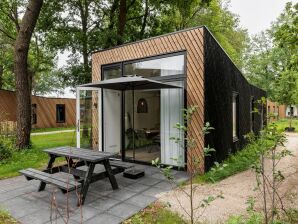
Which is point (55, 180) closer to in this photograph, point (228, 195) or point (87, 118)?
point (228, 195)

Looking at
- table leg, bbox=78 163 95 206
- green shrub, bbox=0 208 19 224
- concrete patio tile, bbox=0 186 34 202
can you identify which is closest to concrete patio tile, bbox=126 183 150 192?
table leg, bbox=78 163 95 206

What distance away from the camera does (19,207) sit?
12.0 feet

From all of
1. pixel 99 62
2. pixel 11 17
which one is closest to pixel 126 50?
pixel 99 62

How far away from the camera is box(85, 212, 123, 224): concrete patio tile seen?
3148mm

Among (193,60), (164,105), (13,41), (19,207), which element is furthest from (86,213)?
(13,41)

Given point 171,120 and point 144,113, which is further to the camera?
point 144,113

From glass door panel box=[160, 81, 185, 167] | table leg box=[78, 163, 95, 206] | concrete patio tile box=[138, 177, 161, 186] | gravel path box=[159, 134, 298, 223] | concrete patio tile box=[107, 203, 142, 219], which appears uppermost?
glass door panel box=[160, 81, 185, 167]

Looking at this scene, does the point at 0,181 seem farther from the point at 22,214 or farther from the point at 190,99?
the point at 190,99

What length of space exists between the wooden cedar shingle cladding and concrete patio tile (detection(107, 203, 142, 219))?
Result: 558 inches

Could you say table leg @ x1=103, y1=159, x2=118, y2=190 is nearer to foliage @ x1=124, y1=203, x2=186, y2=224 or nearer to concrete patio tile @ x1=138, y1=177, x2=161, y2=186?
concrete patio tile @ x1=138, y1=177, x2=161, y2=186

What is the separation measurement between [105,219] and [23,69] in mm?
6671

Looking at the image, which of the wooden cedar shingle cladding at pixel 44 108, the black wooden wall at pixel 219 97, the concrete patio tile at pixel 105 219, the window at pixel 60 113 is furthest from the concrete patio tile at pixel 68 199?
the window at pixel 60 113

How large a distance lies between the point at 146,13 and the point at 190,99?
995cm

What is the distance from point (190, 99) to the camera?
18.1ft
